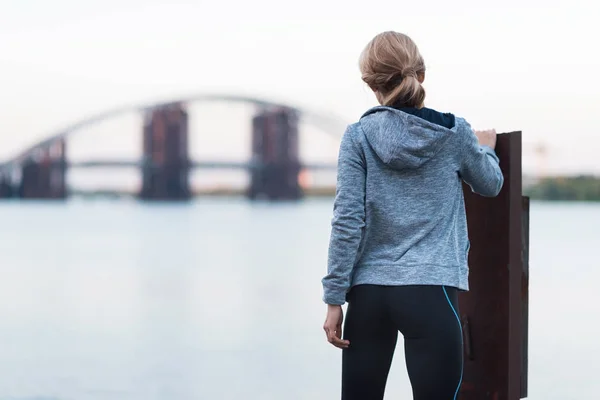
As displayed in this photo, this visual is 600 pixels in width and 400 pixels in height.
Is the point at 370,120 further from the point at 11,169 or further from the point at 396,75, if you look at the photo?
the point at 11,169

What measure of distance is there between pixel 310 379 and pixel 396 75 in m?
2.14

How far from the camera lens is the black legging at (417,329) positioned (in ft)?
4.81

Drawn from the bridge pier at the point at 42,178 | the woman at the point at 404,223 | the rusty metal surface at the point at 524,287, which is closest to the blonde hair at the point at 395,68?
the woman at the point at 404,223

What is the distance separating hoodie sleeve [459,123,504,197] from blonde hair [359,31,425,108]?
119mm

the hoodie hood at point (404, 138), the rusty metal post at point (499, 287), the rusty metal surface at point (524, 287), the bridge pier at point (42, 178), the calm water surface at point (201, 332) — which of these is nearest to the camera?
the hoodie hood at point (404, 138)

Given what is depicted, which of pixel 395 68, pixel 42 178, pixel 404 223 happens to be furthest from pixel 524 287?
pixel 42 178

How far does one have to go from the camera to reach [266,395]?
310 cm

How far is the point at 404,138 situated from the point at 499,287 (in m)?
0.47

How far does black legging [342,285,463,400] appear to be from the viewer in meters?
1.47

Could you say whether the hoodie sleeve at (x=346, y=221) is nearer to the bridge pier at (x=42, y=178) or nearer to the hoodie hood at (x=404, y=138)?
the hoodie hood at (x=404, y=138)

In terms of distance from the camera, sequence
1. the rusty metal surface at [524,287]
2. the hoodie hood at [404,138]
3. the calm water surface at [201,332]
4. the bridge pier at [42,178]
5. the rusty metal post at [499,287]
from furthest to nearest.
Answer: the bridge pier at [42,178]
the calm water surface at [201,332]
the rusty metal surface at [524,287]
the rusty metal post at [499,287]
the hoodie hood at [404,138]

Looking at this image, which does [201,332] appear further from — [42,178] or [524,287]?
[42,178]

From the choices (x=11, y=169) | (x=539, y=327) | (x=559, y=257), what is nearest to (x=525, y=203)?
(x=539, y=327)

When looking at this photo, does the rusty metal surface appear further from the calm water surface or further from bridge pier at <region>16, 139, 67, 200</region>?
bridge pier at <region>16, 139, 67, 200</region>
